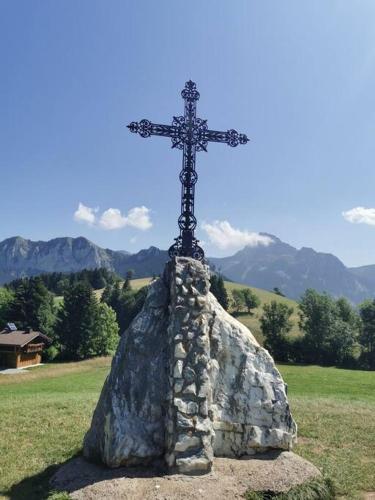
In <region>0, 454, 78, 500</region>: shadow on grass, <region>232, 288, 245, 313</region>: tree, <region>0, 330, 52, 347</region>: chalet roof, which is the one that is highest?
<region>232, 288, 245, 313</region>: tree

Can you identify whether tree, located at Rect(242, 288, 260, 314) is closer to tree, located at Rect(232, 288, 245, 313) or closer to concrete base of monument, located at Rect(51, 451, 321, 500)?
tree, located at Rect(232, 288, 245, 313)

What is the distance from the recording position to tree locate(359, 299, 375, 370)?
77.1 m

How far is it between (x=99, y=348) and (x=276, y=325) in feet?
111

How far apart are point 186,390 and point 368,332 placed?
→ 78.8m

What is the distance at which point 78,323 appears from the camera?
7575 cm

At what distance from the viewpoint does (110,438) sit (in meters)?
12.3

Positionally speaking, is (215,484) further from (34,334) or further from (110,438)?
(34,334)

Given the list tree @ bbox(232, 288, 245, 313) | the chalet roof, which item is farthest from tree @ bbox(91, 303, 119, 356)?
tree @ bbox(232, 288, 245, 313)

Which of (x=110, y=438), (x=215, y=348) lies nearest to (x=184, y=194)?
(x=215, y=348)

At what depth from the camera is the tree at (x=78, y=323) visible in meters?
74.8

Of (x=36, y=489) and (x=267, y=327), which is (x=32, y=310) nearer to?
(x=267, y=327)

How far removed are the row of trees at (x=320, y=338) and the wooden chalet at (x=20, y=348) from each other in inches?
1602

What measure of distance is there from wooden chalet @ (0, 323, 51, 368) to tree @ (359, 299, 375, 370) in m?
58.4

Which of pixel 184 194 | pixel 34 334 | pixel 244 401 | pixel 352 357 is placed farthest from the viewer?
pixel 352 357
